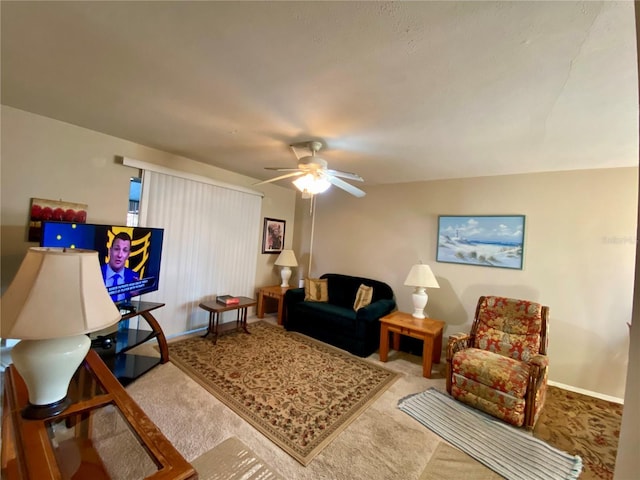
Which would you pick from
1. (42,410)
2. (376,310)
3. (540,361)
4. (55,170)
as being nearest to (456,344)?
(540,361)

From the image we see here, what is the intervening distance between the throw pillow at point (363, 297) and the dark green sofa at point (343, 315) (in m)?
0.08

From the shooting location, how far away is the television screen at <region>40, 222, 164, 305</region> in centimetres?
211

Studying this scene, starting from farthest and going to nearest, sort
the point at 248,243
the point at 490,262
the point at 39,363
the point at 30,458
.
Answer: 1. the point at 248,243
2. the point at 490,262
3. the point at 39,363
4. the point at 30,458

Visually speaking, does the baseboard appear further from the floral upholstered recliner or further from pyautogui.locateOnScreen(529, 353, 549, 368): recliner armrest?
pyautogui.locateOnScreen(529, 353, 549, 368): recliner armrest

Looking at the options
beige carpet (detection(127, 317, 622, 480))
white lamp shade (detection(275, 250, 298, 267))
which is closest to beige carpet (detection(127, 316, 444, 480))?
beige carpet (detection(127, 317, 622, 480))

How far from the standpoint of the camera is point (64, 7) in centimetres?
120

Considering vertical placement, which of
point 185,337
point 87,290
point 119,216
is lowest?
point 185,337

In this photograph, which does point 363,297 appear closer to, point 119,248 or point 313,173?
point 313,173

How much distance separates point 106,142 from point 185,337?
2.50 metres

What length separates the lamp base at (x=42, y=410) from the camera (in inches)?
43.1

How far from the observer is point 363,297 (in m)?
3.78

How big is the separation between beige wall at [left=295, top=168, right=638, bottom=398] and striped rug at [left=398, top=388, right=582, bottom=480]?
1313 millimetres

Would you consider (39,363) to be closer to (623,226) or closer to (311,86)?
(311,86)

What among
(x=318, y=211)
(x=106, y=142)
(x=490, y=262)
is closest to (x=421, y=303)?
(x=490, y=262)
